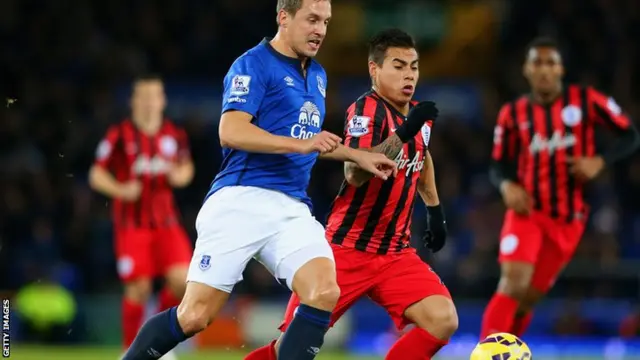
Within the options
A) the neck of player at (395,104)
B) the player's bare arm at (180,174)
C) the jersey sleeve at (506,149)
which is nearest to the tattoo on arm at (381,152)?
the neck of player at (395,104)

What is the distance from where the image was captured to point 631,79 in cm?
1619

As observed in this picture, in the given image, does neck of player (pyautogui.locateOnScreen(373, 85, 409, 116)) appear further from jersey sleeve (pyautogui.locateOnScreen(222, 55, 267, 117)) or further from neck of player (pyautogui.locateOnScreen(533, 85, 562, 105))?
neck of player (pyautogui.locateOnScreen(533, 85, 562, 105))

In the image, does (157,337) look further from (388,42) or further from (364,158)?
(388,42)

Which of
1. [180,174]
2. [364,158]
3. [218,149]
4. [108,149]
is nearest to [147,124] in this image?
[108,149]

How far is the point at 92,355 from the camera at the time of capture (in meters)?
10.8

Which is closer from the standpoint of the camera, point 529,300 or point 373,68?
point 373,68

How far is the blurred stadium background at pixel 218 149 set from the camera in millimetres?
12734

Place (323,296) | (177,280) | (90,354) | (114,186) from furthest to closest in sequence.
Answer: (90,354), (114,186), (177,280), (323,296)

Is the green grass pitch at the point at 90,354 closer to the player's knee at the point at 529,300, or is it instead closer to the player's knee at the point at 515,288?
the player's knee at the point at 529,300

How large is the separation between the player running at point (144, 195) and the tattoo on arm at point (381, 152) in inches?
145

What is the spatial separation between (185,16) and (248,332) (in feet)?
21.7

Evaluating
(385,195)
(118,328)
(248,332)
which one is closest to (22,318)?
(118,328)

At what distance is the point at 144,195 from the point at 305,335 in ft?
14.6

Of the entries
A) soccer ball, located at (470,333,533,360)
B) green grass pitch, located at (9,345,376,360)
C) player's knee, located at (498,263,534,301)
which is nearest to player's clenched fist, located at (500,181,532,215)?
player's knee, located at (498,263,534,301)
